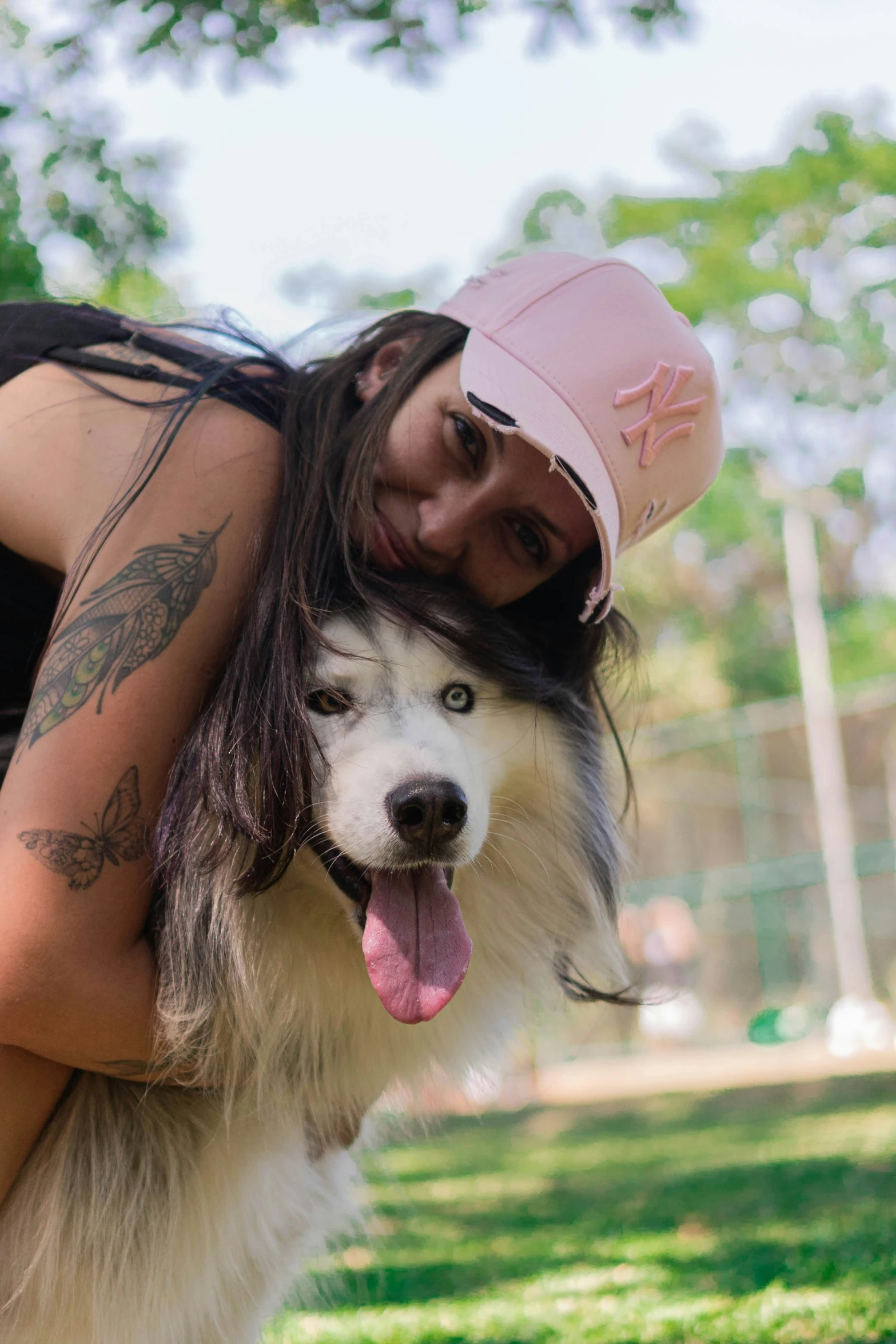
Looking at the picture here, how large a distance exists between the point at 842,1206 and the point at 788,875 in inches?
451

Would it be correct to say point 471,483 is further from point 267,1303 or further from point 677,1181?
point 677,1181

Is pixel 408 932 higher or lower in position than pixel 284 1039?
higher

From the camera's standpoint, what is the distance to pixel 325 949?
2246mm

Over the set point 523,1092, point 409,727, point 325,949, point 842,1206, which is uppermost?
point 409,727

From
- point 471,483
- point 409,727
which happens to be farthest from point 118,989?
point 471,483

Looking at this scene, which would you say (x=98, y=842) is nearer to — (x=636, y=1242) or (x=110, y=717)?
(x=110, y=717)

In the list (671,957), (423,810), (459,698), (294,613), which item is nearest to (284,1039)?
(423,810)

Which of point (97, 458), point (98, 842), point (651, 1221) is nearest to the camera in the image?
point (98, 842)

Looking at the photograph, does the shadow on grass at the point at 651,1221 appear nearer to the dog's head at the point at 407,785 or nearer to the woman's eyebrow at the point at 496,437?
the dog's head at the point at 407,785

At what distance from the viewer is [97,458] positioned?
1.96 meters

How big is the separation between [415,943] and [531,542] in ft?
2.50

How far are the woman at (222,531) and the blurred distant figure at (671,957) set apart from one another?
12.6m

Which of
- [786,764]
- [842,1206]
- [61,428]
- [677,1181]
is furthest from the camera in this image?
[786,764]

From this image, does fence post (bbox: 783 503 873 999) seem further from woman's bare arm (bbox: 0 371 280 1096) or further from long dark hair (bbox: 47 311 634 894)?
woman's bare arm (bbox: 0 371 280 1096)
